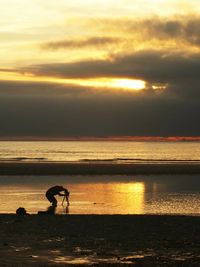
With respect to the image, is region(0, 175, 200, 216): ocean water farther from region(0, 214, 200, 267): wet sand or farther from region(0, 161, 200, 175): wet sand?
region(0, 161, 200, 175): wet sand

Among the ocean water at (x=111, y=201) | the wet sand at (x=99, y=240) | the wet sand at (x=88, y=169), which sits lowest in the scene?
the wet sand at (x=99, y=240)

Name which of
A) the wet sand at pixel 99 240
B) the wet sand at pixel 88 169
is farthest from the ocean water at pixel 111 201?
the wet sand at pixel 88 169

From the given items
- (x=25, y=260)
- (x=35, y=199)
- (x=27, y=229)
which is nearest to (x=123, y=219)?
(x=27, y=229)

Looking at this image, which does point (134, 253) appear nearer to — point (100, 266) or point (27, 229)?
point (100, 266)

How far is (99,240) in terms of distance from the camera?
1667 centimetres

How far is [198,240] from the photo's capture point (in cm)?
1669

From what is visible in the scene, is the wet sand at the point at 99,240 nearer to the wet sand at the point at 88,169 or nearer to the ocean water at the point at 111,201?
the ocean water at the point at 111,201

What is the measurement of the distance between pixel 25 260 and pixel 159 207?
45.0 ft

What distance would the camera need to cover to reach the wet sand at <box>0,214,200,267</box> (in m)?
13.8

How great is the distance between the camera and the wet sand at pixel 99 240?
45.1ft

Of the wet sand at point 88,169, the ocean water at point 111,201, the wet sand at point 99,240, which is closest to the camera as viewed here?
Result: the wet sand at point 99,240

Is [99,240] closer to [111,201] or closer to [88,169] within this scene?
[111,201]

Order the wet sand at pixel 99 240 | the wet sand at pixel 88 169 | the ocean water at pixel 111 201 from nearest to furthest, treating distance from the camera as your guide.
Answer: the wet sand at pixel 99 240 → the ocean water at pixel 111 201 → the wet sand at pixel 88 169

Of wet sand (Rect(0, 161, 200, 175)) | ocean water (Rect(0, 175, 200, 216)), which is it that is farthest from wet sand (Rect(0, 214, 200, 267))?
wet sand (Rect(0, 161, 200, 175))
